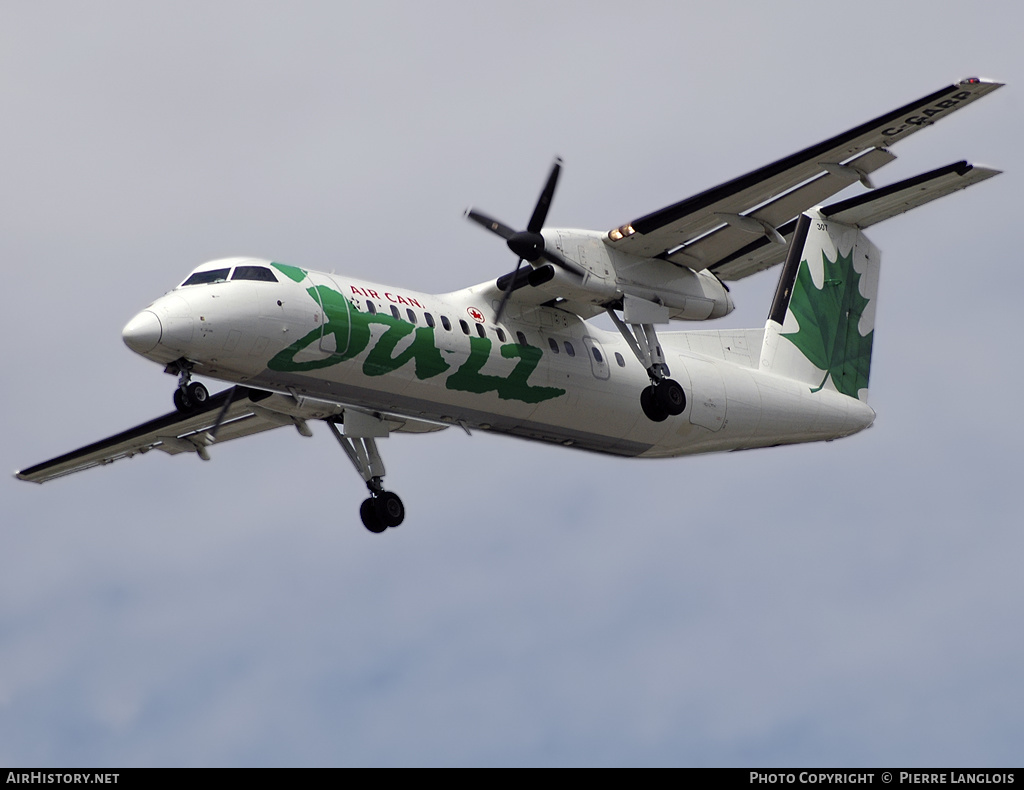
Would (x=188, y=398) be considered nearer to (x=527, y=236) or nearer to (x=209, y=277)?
(x=209, y=277)

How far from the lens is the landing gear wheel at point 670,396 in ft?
64.9

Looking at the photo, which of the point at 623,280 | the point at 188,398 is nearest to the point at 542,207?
the point at 623,280

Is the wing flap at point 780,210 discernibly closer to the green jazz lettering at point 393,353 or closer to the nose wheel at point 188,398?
the green jazz lettering at point 393,353

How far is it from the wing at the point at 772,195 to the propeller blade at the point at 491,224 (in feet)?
4.51

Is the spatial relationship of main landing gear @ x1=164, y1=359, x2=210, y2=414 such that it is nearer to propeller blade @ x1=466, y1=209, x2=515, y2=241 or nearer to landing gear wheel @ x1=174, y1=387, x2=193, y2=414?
landing gear wheel @ x1=174, y1=387, x2=193, y2=414

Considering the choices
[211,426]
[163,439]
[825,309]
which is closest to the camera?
[211,426]

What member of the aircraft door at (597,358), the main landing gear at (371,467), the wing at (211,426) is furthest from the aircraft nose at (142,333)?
the aircraft door at (597,358)

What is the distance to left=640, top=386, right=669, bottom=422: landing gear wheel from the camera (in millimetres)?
19828

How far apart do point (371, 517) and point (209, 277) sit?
437 cm

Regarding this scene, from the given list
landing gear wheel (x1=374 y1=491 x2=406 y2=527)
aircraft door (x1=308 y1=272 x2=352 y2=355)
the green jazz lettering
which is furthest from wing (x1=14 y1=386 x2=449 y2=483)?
aircraft door (x1=308 y1=272 x2=352 y2=355)

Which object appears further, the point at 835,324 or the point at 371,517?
the point at 835,324

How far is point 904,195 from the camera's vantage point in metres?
21.1

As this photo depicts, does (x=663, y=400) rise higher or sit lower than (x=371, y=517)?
higher
